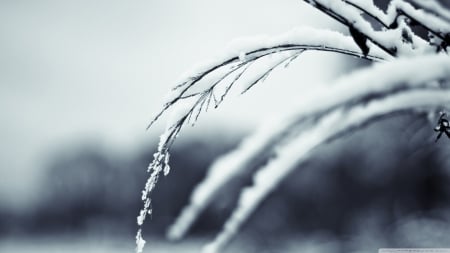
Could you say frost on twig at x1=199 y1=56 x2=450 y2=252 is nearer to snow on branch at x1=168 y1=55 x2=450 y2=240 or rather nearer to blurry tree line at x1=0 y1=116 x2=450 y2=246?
snow on branch at x1=168 y1=55 x2=450 y2=240

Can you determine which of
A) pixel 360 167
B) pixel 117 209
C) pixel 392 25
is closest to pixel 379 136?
pixel 392 25

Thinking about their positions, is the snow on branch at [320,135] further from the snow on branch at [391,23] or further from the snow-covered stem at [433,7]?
the snow on branch at [391,23]

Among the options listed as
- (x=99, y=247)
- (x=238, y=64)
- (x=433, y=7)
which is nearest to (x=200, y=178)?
(x=99, y=247)

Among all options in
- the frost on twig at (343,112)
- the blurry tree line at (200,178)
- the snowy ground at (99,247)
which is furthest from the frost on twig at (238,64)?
the snowy ground at (99,247)

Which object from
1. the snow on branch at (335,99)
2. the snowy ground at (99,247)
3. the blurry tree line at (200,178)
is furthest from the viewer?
the blurry tree line at (200,178)

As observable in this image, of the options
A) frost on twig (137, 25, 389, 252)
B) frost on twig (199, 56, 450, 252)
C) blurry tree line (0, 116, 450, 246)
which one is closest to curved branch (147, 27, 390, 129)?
frost on twig (137, 25, 389, 252)

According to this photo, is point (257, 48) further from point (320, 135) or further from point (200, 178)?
point (200, 178)
